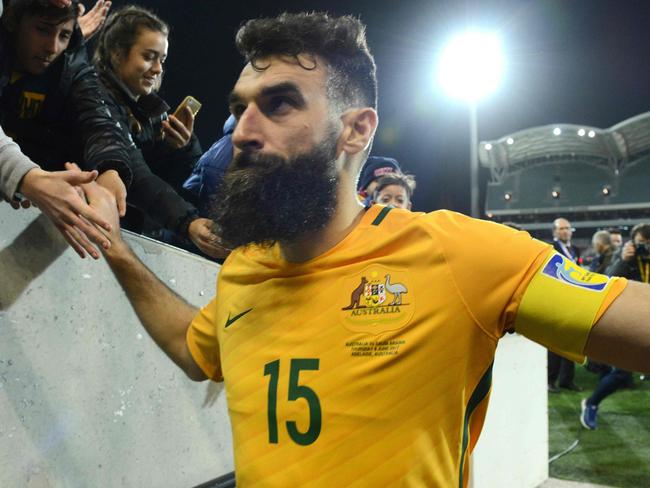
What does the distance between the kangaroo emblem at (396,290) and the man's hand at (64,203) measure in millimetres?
705

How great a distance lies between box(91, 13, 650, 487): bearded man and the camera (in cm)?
119

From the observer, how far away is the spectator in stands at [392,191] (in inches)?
142

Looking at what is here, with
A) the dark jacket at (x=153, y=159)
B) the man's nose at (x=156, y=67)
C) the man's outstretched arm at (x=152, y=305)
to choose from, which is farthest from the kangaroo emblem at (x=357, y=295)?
the man's nose at (x=156, y=67)

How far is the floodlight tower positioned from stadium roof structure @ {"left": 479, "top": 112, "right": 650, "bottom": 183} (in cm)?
2673

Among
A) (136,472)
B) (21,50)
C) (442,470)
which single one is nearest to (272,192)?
(442,470)

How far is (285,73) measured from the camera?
4.73 feet

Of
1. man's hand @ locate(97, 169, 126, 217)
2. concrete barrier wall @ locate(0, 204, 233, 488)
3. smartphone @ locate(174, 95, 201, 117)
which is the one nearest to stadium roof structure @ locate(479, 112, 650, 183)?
smartphone @ locate(174, 95, 201, 117)

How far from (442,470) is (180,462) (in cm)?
133

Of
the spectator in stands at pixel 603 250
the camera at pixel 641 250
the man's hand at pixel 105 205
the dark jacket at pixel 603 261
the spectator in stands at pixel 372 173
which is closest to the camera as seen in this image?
the man's hand at pixel 105 205

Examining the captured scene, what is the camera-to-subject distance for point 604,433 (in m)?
5.64

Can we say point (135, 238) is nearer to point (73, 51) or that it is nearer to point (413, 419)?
point (73, 51)

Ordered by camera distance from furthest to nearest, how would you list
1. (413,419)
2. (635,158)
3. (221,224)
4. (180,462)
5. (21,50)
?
(635,158) → (180,462) → (21,50) → (221,224) → (413,419)

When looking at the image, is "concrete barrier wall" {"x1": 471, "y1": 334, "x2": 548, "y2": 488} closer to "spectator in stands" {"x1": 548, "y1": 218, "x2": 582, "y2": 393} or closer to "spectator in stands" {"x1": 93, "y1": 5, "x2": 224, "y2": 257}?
"spectator in stands" {"x1": 93, "y1": 5, "x2": 224, "y2": 257}

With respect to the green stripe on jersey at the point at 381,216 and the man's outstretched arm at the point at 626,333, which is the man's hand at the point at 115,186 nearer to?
the green stripe on jersey at the point at 381,216
